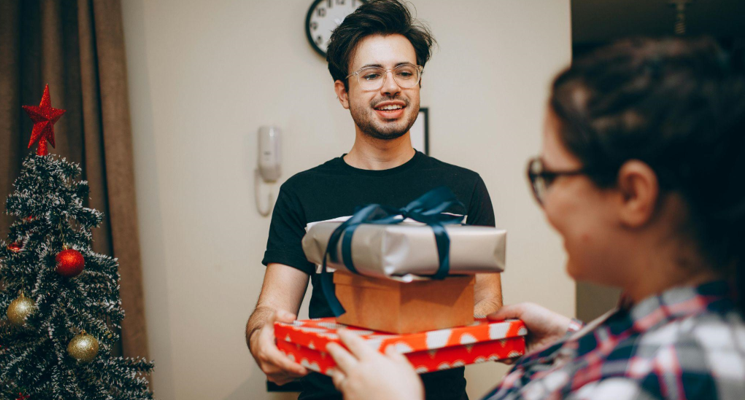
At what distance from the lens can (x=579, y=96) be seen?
577 mm

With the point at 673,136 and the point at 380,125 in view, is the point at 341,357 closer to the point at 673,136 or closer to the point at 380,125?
the point at 673,136

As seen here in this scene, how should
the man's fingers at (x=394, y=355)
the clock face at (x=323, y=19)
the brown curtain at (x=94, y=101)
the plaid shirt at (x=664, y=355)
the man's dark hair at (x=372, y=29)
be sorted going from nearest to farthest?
the plaid shirt at (x=664, y=355), the man's fingers at (x=394, y=355), the man's dark hair at (x=372, y=29), the brown curtain at (x=94, y=101), the clock face at (x=323, y=19)

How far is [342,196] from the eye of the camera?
1.36m

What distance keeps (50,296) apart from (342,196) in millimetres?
931

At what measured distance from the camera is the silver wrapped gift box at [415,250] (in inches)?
29.8

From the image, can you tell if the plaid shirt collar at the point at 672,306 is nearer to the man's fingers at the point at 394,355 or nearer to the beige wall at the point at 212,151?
the man's fingers at the point at 394,355

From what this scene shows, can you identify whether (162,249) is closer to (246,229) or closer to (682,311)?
(246,229)

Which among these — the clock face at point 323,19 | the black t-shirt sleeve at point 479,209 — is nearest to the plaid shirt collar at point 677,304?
the black t-shirt sleeve at point 479,209

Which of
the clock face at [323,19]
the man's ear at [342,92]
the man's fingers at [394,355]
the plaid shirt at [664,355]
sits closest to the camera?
the plaid shirt at [664,355]

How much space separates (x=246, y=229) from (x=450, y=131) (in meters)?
1.06

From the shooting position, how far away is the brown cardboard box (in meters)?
0.81

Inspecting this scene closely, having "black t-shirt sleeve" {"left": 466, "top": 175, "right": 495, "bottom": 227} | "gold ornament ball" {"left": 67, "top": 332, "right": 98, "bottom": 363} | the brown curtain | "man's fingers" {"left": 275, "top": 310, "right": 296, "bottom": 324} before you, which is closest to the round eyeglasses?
"black t-shirt sleeve" {"left": 466, "top": 175, "right": 495, "bottom": 227}

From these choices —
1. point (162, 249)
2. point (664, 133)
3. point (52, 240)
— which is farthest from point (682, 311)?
point (162, 249)

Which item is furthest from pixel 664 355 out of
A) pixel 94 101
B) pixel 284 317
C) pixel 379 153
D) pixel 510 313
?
pixel 94 101
